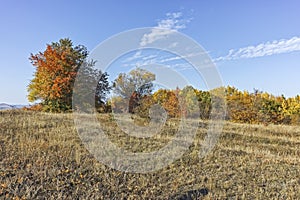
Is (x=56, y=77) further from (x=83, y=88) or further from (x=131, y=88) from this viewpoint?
(x=131, y=88)

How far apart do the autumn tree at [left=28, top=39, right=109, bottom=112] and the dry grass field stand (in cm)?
1762

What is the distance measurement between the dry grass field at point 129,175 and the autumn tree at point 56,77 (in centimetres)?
1762

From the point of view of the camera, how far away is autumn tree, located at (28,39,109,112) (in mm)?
26247

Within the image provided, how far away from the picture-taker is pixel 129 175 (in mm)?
6352

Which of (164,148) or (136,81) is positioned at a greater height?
(136,81)

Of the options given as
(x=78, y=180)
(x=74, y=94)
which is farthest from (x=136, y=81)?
(x=78, y=180)

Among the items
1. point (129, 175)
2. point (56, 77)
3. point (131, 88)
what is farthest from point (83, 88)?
point (129, 175)

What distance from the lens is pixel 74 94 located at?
27422 millimetres

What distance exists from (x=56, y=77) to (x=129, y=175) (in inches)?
871

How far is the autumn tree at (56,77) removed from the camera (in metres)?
26.2

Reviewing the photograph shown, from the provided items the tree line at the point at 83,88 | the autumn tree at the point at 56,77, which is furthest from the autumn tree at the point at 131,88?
the autumn tree at the point at 56,77

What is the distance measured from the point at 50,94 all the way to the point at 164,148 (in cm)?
A: 2038

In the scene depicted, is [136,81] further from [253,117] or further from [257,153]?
[253,117]

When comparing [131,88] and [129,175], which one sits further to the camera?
[131,88]
